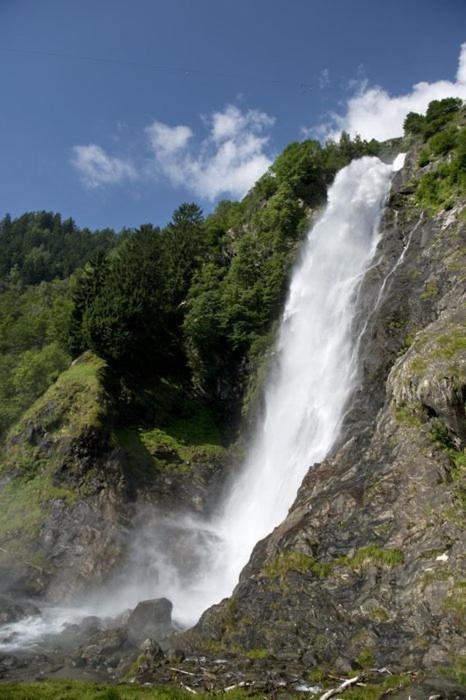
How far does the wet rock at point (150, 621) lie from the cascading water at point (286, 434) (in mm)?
1404

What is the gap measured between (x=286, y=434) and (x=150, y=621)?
549 inches

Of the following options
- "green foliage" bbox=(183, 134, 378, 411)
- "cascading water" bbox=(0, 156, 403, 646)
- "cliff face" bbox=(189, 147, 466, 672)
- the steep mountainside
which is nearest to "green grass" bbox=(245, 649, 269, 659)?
the steep mountainside

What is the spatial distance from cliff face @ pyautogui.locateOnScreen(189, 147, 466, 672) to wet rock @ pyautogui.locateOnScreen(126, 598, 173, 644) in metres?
2.78

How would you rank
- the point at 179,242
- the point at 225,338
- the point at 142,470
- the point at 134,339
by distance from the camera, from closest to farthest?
the point at 142,470, the point at 134,339, the point at 225,338, the point at 179,242

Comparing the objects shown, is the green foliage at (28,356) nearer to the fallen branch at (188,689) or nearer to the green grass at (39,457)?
the green grass at (39,457)

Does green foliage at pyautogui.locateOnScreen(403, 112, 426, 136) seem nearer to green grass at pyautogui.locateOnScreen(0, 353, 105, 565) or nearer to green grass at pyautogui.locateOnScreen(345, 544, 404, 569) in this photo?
green grass at pyautogui.locateOnScreen(0, 353, 105, 565)

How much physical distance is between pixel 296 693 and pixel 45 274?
378 ft

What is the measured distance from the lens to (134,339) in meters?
38.8

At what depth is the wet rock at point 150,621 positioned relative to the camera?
19750mm

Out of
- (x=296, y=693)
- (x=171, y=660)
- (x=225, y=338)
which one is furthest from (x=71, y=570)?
(x=225, y=338)

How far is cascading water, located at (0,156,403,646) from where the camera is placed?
26484 millimetres

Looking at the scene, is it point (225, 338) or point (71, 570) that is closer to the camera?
point (71, 570)

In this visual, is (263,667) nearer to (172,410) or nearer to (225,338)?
(172,410)

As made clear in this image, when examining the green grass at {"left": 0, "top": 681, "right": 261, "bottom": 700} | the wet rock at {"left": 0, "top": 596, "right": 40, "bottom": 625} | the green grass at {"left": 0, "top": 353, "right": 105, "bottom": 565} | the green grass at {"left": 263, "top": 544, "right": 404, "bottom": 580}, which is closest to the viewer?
the green grass at {"left": 0, "top": 681, "right": 261, "bottom": 700}
